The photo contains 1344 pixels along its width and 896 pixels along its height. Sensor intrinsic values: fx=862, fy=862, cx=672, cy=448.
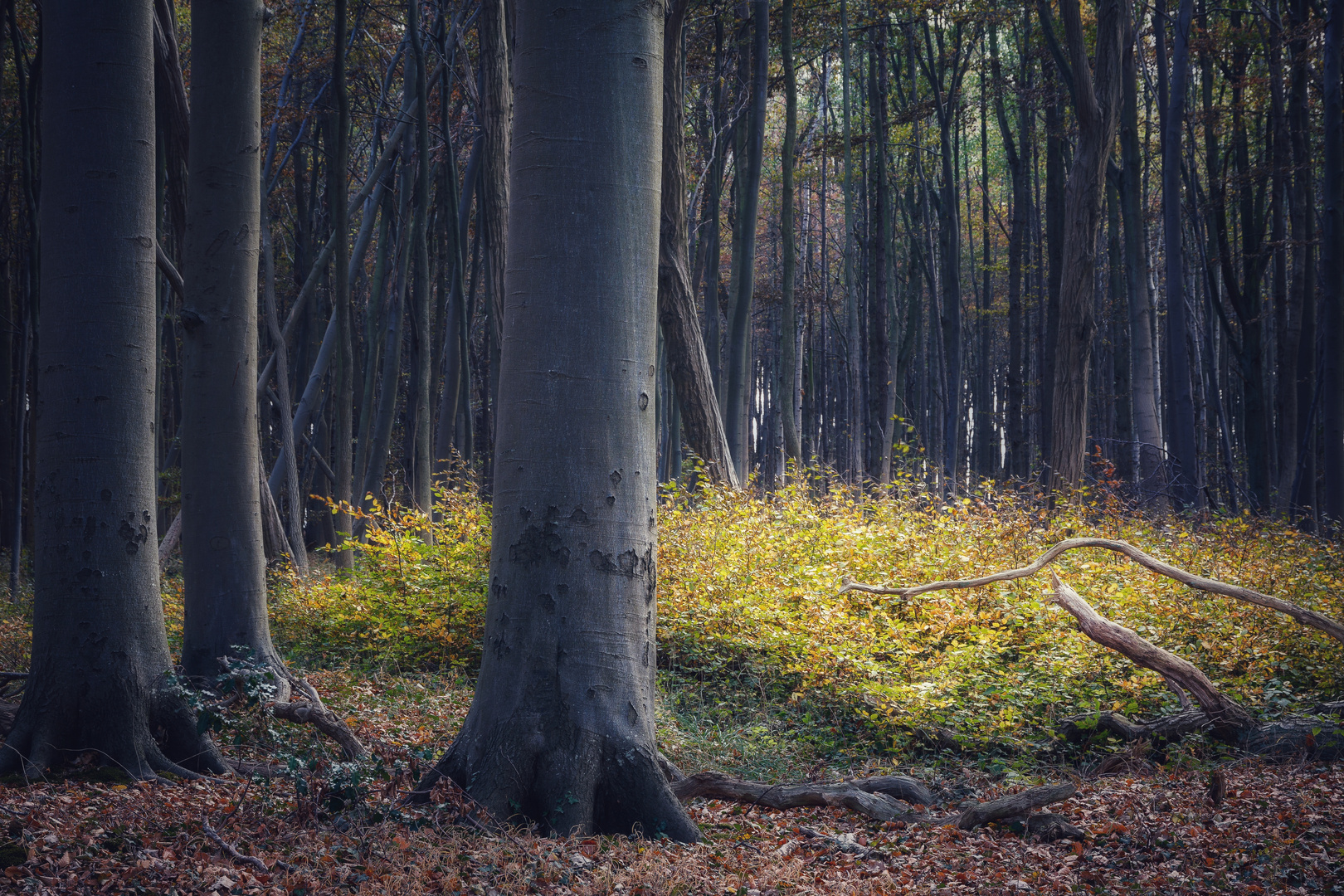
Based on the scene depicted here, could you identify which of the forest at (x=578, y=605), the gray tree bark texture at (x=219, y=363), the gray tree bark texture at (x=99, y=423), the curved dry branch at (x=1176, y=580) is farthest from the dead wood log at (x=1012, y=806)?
the gray tree bark texture at (x=219, y=363)

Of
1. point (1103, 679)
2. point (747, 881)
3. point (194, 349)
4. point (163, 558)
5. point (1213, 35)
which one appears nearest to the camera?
point (747, 881)

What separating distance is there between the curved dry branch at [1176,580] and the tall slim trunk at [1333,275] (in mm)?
6796

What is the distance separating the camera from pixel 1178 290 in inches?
562

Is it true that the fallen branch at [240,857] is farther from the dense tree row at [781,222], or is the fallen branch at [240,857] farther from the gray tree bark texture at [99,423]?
the dense tree row at [781,222]

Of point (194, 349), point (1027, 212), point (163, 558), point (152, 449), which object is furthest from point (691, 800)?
point (1027, 212)

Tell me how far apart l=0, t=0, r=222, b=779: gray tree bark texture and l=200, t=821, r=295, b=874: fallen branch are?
1065 millimetres

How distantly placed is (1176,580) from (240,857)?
20.8 ft

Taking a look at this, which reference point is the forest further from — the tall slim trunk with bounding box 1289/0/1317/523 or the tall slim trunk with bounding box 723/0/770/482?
the tall slim trunk with bounding box 1289/0/1317/523

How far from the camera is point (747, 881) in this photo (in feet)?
10.4

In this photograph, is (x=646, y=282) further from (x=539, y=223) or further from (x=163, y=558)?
(x=163, y=558)

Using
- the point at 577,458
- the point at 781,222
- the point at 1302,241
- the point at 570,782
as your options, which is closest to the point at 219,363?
the point at 577,458

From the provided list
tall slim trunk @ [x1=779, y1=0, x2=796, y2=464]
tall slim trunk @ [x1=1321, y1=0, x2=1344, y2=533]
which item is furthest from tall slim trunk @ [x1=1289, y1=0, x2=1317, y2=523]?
tall slim trunk @ [x1=779, y1=0, x2=796, y2=464]

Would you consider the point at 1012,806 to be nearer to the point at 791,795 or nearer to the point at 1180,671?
the point at 791,795

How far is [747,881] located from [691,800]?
127 cm
